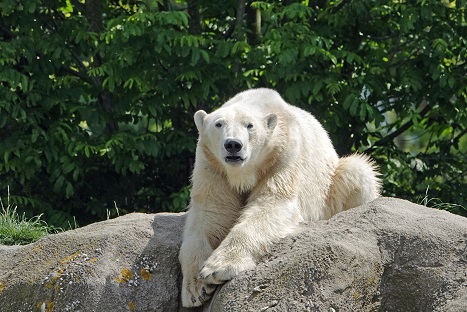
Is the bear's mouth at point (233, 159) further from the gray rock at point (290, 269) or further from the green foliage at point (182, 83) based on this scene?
the green foliage at point (182, 83)

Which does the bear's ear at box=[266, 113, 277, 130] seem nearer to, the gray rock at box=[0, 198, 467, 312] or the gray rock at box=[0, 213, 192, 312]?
the gray rock at box=[0, 198, 467, 312]

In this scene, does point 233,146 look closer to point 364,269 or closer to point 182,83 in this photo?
point 364,269

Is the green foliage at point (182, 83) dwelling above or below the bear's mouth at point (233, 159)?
below

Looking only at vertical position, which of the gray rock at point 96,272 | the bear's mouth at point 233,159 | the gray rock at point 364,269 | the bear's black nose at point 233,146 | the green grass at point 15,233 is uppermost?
the bear's black nose at point 233,146

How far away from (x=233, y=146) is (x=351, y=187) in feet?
4.27

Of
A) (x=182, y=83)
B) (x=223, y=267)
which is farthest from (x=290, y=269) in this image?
(x=182, y=83)

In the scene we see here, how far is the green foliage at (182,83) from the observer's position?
9.84m

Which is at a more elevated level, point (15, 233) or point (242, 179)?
point (242, 179)

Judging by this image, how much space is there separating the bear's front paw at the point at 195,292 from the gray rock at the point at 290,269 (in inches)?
2.8

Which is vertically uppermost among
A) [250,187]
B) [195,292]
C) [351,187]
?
[250,187]

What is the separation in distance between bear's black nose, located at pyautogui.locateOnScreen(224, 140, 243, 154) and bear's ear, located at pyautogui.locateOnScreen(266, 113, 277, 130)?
384 millimetres

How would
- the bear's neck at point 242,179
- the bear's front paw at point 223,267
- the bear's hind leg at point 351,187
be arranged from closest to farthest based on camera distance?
the bear's front paw at point 223,267 < the bear's neck at point 242,179 < the bear's hind leg at point 351,187

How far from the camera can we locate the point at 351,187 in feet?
22.2

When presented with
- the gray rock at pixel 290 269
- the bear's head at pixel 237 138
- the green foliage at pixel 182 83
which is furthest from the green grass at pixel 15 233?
the green foliage at pixel 182 83
